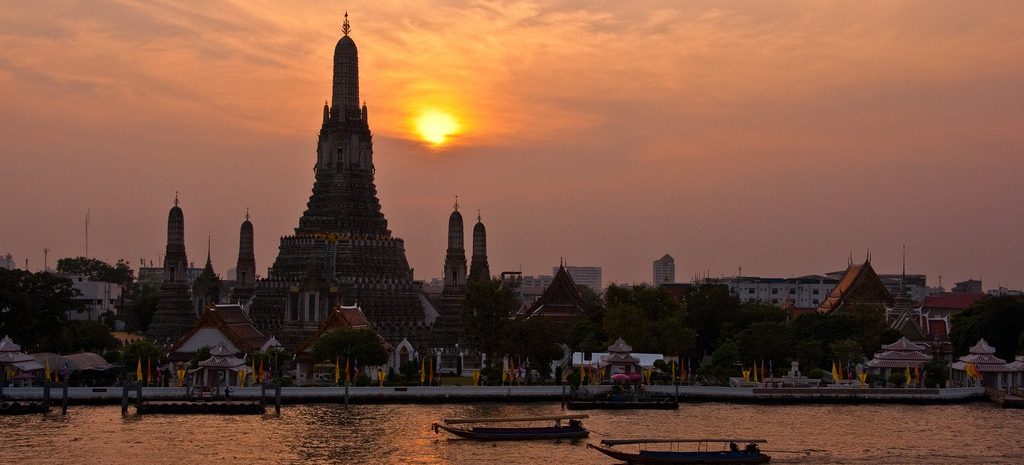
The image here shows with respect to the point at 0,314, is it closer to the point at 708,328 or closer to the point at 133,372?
the point at 133,372

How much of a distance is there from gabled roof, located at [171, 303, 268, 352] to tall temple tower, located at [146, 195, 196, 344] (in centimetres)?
2162

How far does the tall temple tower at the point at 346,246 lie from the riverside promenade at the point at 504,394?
1269 inches

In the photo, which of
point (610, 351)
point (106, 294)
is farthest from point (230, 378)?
point (106, 294)

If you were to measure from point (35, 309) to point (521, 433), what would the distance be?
4066 cm

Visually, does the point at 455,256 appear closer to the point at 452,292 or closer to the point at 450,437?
the point at 452,292

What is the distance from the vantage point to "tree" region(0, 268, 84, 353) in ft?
316

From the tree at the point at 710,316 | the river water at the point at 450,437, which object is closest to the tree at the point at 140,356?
the river water at the point at 450,437

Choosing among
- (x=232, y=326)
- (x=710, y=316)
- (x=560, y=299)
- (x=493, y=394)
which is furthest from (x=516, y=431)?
(x=560, y=299)

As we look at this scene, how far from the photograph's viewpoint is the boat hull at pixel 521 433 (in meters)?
69.6

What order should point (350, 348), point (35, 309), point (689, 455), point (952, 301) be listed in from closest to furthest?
point (689, 455) → point (350, 348) → point (35, 309) → point (952, 301)

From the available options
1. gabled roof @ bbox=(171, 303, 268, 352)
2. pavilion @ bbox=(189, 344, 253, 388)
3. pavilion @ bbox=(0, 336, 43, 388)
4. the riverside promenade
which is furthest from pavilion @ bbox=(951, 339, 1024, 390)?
pavilion @ bbox=(0, 336, 43, 388)

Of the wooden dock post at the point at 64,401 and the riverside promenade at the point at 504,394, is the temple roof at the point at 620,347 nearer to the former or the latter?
the riverside promenade at the point at 504,394

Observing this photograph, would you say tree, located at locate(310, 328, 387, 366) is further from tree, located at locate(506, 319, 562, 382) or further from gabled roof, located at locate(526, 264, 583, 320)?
gabled roof, located at locate(526, 264, 583, 320)

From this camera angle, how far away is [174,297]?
133 metres
